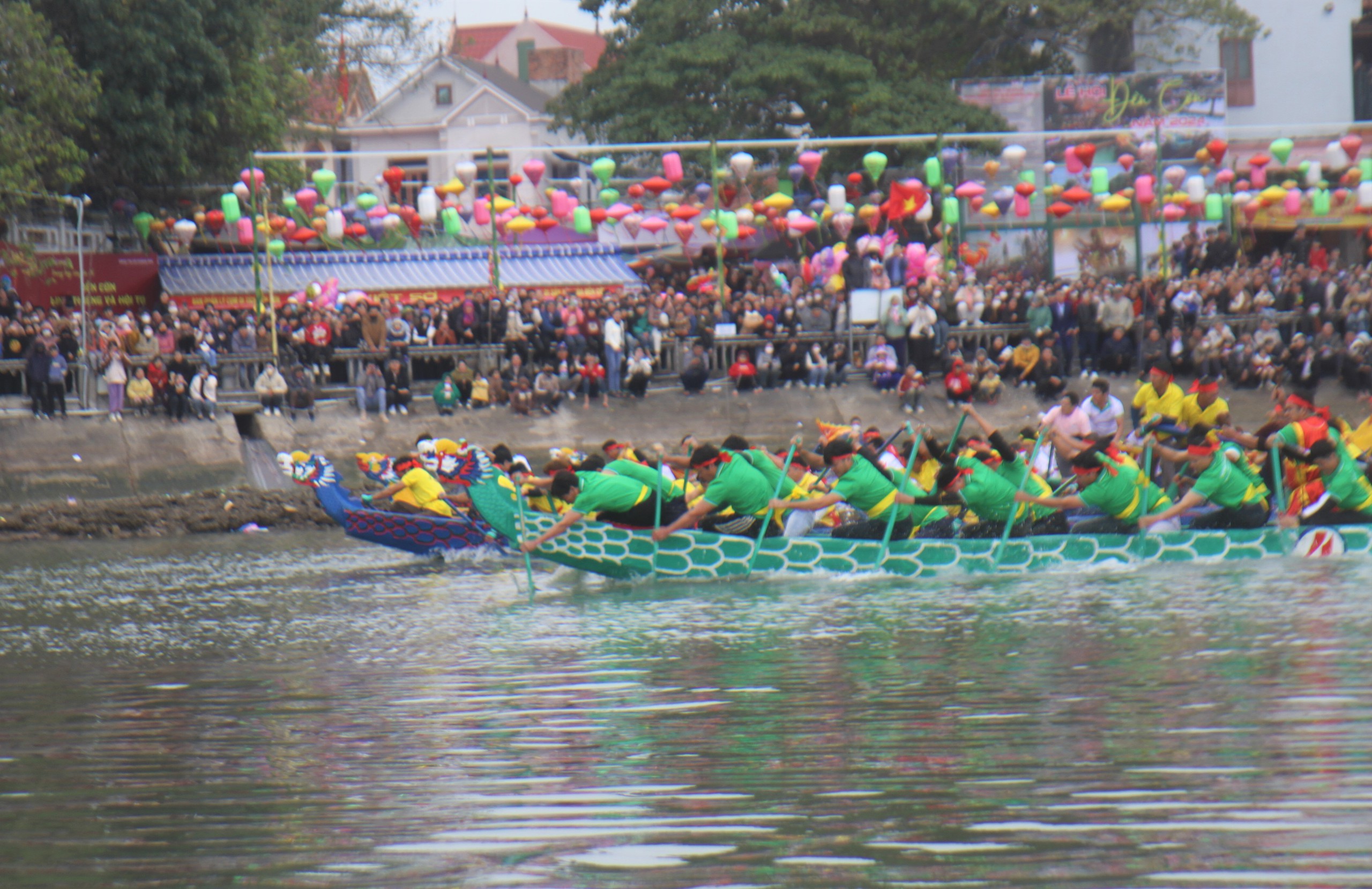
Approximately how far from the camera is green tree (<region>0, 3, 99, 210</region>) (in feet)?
73.4

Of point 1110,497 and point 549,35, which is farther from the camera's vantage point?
point 549,35

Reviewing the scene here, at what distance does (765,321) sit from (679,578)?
11858 millimetres

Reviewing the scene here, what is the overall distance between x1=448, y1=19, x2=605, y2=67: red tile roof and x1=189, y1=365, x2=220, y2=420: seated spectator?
40822 mm

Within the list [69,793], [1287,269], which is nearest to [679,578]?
[69,793]

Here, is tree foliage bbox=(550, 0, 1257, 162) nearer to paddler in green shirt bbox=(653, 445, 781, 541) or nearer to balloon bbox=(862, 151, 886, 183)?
balloon bbox=(862, 151, 886, 183)

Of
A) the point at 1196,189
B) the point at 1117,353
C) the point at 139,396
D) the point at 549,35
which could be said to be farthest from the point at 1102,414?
the point at 549,35

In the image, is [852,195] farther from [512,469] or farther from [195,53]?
[512,469]

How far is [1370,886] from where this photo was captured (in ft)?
13.4

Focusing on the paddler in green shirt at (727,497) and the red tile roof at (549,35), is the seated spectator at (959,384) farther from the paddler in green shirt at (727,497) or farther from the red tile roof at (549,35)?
the red tile roof at (549,35)

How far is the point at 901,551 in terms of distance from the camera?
39.6 ft

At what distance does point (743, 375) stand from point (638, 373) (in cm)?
167

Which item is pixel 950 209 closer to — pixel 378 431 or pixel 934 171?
pixel 934 171

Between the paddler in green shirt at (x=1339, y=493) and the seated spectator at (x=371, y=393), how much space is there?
48.2 feet

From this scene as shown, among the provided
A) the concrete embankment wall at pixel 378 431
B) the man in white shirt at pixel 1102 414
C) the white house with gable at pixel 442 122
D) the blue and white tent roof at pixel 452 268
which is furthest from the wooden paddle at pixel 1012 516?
the white house with gable at pixel 442 122
